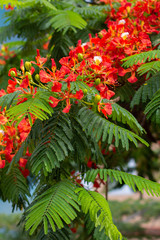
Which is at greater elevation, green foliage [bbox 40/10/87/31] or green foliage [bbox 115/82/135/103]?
green foliage [bbox 40/10/87/31]

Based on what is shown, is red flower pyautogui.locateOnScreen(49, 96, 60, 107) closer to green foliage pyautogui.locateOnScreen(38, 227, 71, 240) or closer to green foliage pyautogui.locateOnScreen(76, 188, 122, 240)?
green foliage pyautogui.locateOnScreen(76, 188, 122, 240)

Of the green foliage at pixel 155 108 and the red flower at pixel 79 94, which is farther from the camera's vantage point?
the green foliage at pixel 155 108

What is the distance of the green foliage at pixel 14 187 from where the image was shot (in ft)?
5.89

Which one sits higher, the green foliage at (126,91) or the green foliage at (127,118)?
the green foliage at (127,118)

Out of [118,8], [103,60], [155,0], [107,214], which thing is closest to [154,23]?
[155,0]

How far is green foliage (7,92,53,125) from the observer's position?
133cm

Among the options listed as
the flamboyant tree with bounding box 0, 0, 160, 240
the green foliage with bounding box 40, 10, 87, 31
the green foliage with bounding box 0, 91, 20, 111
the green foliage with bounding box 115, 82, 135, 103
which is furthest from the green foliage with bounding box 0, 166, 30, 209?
the green foliage with bounding box 40, 10, 87, 31

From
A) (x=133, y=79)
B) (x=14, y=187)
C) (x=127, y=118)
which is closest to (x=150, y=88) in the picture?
(x=133, y=79)

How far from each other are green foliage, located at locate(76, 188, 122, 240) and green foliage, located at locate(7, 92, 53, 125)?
13.8 inches

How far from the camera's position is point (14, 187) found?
179 cm

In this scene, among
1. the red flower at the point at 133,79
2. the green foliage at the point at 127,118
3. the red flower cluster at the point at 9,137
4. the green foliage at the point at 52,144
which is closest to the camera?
the green foliage at the point at 52,144

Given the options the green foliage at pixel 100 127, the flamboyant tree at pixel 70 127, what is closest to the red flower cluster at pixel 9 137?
the flamboyant tree at pixel 70 127

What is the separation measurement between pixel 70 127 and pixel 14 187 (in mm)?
523

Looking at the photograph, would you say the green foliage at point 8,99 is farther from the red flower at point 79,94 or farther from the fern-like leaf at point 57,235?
the fern-like leaf at point 57,235
